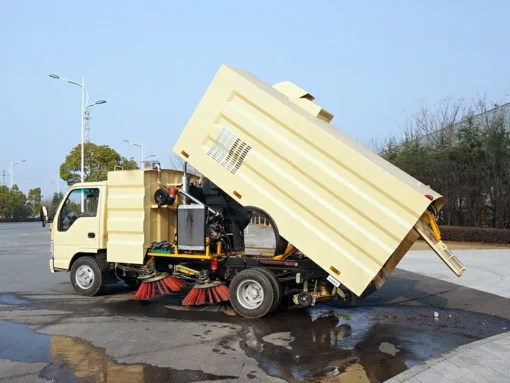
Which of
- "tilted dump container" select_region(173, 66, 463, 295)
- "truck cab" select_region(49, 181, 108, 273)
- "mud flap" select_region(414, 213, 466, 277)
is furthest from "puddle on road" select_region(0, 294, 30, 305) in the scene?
"mud flap" select_region(414, 213, 466, 277)

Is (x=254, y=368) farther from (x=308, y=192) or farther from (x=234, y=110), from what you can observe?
(x=234, y=110)

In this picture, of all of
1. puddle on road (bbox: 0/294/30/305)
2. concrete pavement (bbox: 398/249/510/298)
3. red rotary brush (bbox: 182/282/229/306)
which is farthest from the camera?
concrete pavement (bbox: 398/249/510/298)

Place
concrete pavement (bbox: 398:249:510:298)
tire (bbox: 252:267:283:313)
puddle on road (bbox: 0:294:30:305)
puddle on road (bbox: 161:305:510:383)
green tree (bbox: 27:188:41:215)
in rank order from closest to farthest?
puddle on road (bbox: 161:305:510:383)
tire (bbox: 252:267:283:313)
puddle on road (bbox: 0:294:30:305)
concrete pavement (bbox: 398:249:510:298)
green tree (bbox: 27:188:41:215)

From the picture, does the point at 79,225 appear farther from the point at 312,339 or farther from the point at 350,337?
the point at 350,337

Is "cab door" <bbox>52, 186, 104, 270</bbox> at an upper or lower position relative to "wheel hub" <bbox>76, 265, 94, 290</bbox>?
upper

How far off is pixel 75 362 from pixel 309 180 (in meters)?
3.98

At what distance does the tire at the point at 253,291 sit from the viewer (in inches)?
326

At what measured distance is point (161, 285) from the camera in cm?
958

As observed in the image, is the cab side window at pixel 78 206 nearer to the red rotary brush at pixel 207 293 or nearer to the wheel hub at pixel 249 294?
the red rotary brush at pixel 207 293

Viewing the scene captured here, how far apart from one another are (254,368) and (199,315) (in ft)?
10.2

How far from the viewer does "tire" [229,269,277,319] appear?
828 centimetres

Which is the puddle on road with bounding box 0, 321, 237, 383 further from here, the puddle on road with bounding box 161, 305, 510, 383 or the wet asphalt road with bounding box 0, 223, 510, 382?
the puddle on road with bounding box 161, 305, 510, 383

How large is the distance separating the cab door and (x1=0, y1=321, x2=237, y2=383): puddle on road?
288cm

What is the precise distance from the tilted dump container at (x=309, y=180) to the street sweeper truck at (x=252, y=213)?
0.05 ft
